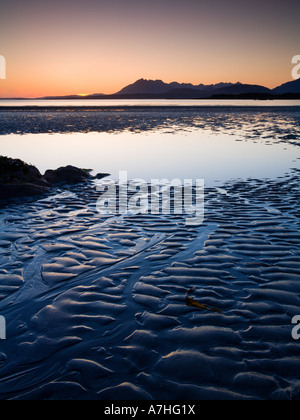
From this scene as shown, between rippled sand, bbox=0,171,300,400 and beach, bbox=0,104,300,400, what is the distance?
0.05 ft

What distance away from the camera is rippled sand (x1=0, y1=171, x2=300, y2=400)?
10.3ft

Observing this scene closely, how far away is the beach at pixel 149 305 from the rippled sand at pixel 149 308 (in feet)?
0.05

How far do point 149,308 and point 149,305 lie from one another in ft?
0.23

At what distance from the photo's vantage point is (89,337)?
12.4ft

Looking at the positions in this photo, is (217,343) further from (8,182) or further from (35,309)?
(8,182)

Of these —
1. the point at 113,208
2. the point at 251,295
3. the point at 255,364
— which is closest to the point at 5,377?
the point at 255,364

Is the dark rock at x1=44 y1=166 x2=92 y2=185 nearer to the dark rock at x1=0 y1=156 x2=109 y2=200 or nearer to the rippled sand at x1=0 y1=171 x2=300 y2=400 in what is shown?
the dark rock at x1=0 y1=156 x2=109 y2=200

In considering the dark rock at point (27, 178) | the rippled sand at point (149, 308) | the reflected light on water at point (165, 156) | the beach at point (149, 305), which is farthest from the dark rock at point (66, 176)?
the rippled sand at point (149, 308)

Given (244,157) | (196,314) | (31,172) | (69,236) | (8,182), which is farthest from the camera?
(244,157)

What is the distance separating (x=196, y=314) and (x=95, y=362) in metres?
1.44

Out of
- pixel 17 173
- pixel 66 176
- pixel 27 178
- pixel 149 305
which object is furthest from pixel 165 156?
pixel 149 305

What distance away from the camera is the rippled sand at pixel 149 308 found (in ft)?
10.3

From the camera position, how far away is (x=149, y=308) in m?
4.34

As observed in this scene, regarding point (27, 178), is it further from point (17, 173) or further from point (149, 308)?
point (149, 308)
